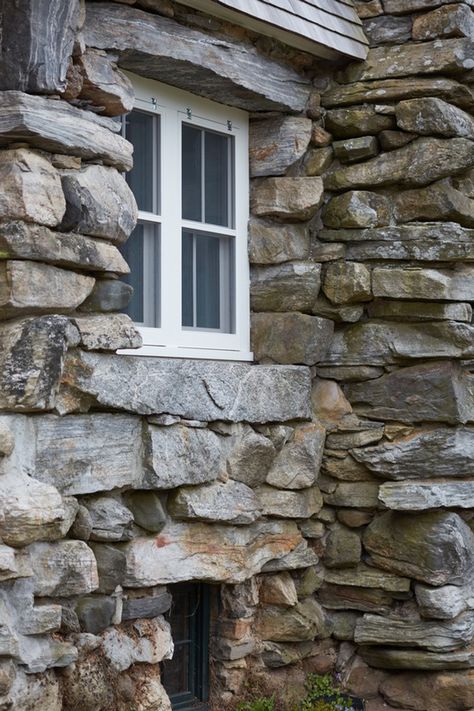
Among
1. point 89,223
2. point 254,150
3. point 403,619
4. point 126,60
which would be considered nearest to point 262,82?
point 254,150

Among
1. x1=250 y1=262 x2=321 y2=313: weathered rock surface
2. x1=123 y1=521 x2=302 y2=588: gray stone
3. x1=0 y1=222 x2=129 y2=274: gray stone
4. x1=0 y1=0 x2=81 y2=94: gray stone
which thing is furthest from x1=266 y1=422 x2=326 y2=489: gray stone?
x1=0 y1=0 x2=81 y2=94: gray stone

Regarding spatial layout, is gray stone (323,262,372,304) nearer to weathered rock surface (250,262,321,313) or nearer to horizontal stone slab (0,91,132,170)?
weathered rock surface (250,262,321,313)

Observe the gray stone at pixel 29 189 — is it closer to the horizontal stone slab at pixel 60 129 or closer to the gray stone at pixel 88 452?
the horizontal stone slab at pixel 60 129

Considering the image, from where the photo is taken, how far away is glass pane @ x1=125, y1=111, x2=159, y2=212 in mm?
5488

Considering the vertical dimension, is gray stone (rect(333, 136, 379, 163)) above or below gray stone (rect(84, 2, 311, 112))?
below

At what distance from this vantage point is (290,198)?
19.6 ft

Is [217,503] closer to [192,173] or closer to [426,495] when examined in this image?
[426,495]

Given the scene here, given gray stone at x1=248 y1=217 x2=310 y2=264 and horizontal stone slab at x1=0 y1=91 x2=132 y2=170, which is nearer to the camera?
horizontal stone slab at x1=0 y1=91 x2=132 y2=170

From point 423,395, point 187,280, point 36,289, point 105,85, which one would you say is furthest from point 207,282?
point 36,289

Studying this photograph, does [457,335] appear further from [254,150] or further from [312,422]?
[254,150]

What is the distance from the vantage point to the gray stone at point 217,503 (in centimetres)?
516

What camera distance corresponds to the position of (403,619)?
19.2ft

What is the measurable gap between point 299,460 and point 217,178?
5.08 ft

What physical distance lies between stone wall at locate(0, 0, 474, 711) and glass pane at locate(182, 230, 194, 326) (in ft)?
1.29
